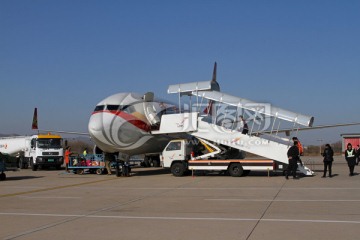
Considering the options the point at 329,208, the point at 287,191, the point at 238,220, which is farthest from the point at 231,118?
the point at 238,220

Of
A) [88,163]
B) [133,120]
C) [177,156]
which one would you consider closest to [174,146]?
[177,156]

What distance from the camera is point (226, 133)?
21906 mm

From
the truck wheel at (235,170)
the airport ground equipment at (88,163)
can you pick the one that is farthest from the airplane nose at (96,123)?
the truck wheel at (235,170)

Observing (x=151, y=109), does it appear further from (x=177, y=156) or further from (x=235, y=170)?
(x=235, y=170)

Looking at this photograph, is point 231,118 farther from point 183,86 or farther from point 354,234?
point 354,234

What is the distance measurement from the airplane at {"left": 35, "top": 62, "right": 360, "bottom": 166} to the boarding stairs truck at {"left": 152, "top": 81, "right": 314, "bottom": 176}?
2.69 ft

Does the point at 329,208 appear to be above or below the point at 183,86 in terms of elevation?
below

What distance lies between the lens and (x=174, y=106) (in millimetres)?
27625

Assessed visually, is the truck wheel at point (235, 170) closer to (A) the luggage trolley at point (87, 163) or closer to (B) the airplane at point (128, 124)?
(B) the airplane at point (128, 124)

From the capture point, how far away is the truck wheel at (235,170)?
69.4ft

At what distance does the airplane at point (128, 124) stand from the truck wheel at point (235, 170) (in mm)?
2223

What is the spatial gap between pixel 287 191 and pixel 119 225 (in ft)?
24.7

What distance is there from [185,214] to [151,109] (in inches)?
588

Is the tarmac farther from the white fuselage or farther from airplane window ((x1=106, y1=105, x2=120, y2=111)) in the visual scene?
airplane window ((x1=106, y1=105, x2=120, y2=111))
